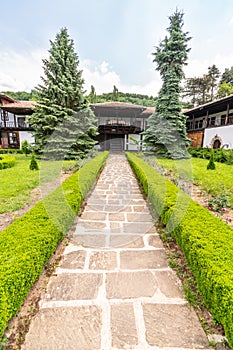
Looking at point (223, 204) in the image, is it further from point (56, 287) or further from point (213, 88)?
point (213, 88)

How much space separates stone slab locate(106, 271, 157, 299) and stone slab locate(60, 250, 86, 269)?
418 mm

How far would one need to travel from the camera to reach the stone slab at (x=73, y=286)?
5.65 feet

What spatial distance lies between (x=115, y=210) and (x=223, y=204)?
2.25 metres

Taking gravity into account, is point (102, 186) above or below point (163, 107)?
below

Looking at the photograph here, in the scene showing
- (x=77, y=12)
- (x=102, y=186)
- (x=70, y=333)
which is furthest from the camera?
(x=77, y=12)

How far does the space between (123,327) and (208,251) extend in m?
1.02

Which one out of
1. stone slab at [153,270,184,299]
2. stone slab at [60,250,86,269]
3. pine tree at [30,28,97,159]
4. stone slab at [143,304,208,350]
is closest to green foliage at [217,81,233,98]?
pine tree at [30,28,97,159]

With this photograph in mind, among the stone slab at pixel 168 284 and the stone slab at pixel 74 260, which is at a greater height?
the stone slab at pixel 74 260

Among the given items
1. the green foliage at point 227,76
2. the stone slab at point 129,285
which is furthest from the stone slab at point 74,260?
the green foliage at point 227,76

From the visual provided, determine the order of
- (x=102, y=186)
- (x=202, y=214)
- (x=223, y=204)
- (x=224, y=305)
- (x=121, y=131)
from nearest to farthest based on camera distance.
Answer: (x=224, y=305)
(x=202, y=214)
(x=223, y=204)
(x=102, y=186)
(x=121, y=131)

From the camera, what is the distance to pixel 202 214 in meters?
2.47

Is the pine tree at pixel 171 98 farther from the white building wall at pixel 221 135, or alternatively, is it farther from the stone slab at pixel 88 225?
the stone slab at pixel 88 225

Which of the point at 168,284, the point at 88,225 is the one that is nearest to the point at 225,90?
the point at 88,225

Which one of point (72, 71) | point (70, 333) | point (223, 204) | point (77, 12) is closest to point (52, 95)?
point (72, 71)
